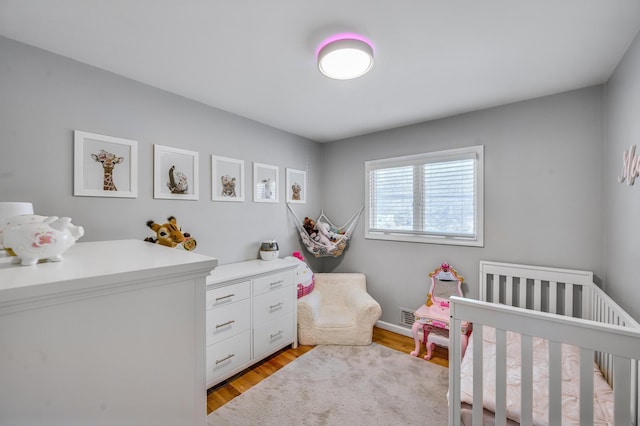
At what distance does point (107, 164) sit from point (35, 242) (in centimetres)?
137

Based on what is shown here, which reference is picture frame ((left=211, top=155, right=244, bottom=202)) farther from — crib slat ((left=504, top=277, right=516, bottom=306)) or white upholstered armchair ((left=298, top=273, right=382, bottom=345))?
crib slat ((left=504, top=277, right=516, bottom=306))

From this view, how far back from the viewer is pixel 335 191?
3.49 m

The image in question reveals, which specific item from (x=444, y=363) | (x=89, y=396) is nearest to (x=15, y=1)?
(x=89, y=396)

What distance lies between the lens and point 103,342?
1.98 feet

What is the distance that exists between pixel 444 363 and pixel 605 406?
1162 millimetres

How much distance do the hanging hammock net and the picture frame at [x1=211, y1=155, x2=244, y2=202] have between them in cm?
75

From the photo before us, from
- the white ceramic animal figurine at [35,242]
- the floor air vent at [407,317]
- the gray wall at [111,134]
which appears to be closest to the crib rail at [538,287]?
the floor air vent at [407,317]

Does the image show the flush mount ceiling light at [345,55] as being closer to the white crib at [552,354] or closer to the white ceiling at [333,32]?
the white ceiling at [333,32]

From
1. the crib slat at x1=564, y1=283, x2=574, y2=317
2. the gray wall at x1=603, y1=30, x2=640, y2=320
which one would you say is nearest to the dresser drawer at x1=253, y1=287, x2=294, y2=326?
the crib slat at x1=564, y1=283, x2=574, y2=317

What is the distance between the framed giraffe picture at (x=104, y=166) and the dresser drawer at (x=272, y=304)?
4.23 ft

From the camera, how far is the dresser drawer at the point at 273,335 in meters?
2.30

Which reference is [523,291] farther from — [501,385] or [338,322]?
[338,322]

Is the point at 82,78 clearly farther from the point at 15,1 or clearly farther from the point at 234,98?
the point at 234,98

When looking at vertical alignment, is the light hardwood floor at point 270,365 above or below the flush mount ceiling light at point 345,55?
below
